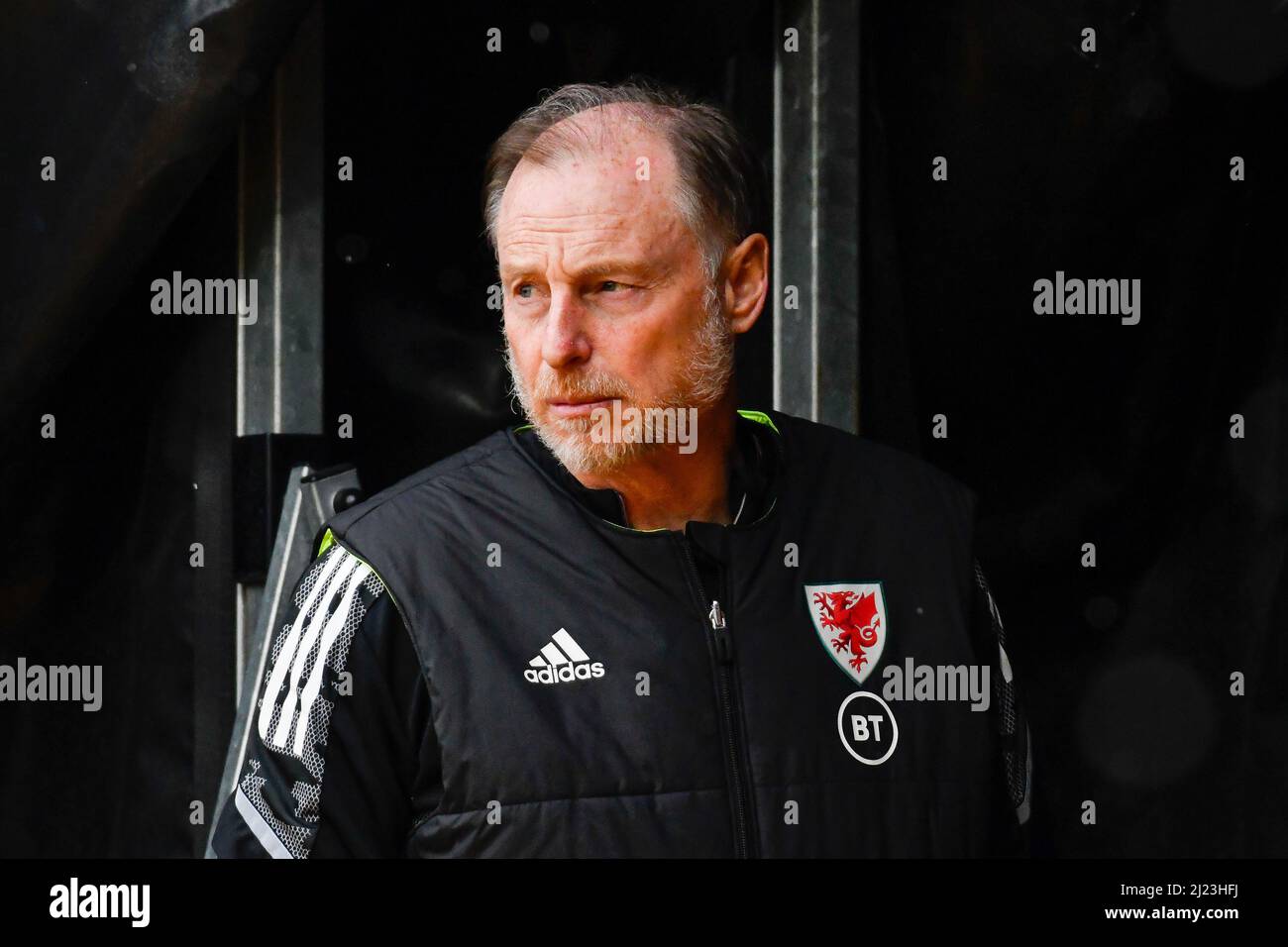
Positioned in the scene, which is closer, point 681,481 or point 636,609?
point 636,609

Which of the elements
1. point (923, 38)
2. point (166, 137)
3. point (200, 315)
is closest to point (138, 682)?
point (200, 315)

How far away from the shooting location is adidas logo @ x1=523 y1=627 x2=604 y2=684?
4.49 feet

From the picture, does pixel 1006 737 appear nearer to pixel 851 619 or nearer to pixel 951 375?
pixel 851 619

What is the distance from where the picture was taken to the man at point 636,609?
132cm

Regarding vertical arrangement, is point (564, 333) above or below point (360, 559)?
above

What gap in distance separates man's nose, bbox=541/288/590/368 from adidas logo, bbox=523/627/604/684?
0.91 feet

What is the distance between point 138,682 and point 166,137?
65cm

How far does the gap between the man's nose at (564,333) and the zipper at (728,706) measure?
0.22 metres

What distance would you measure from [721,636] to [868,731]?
0.62 feet

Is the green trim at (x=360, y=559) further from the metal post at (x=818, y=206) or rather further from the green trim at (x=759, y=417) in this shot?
the metal post at (x=818, y=206)

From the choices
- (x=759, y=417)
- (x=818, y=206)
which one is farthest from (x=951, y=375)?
(x=759, y=417)

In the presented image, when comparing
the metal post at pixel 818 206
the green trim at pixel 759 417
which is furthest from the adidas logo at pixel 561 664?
the metal post at pixel 818 206

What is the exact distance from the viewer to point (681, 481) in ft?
5.06

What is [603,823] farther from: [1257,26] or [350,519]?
[1257,26]
